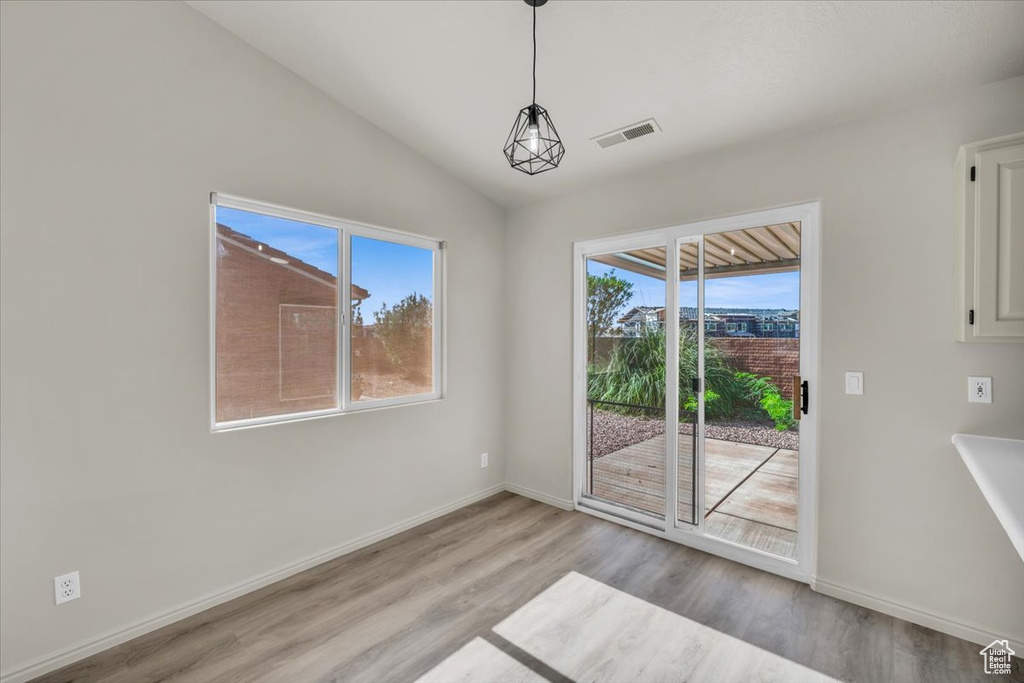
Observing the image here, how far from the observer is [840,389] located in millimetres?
2449

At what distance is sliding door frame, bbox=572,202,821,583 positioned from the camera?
8.35ft

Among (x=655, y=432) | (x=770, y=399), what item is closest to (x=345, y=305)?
(x=655, y=432)

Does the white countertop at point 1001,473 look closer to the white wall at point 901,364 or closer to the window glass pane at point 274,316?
the white wall at point 901,364

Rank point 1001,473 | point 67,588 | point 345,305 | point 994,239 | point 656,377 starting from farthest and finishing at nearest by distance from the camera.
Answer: point 656,377 < point 345,305 < point 67,588 < point 994,239 < point 1001,473

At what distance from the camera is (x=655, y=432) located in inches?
130

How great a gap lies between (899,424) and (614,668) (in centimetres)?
188

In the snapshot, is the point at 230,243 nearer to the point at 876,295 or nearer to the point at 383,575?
the point at 383,575

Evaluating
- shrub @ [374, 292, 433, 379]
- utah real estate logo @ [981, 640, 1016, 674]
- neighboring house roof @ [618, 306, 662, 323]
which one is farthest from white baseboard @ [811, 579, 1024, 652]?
shrub @ [374, 292, 433, 379]

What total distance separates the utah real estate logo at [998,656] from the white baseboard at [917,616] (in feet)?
0.06

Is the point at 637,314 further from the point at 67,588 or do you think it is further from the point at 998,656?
the point at 67,588

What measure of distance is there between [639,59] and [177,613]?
3.67 m

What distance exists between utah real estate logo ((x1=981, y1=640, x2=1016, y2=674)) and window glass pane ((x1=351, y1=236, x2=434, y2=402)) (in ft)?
11.1

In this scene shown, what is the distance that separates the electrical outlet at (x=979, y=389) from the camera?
2.06 meters

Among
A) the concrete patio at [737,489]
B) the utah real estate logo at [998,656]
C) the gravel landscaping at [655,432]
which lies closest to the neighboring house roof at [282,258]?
the gravel landscaping at [655,432]
